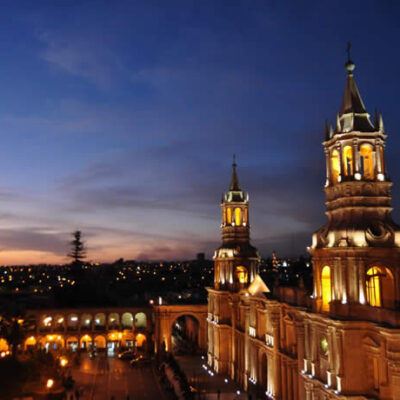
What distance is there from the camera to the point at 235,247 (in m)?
54.2

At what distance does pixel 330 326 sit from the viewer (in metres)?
27.6

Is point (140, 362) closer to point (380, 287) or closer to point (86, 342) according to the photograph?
point (86, 342)

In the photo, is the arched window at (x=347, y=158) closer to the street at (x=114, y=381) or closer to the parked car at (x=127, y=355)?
the street at (x=114, y=381)

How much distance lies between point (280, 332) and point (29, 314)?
40857 millimetres

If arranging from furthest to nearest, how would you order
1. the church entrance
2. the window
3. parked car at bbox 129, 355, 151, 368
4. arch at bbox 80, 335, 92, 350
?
arch at bbox 80, 335, 92, 350 < the church entrance < parked car at bbox 129, 355, 151, 368 < the window

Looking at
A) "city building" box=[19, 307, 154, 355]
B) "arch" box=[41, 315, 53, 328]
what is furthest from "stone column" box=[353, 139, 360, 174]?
"arch" box=[41, 315, 53, 328]

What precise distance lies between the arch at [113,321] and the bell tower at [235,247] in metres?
21.6

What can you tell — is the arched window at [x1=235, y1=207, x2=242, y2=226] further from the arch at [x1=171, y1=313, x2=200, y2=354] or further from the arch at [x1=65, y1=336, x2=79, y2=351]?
the arch at [x1=65, y1=336, x2=79, y2=351]

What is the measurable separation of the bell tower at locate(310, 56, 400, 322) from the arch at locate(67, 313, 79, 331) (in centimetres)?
4723

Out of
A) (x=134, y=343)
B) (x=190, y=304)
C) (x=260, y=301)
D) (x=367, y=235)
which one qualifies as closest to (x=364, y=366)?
(x=367, y=235)

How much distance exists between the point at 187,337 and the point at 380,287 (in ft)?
176

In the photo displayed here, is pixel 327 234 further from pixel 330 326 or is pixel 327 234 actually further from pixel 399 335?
pixel 399 335

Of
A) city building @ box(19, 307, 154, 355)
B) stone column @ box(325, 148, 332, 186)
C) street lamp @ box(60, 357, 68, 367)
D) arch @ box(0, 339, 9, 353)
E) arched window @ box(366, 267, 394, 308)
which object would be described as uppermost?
stone column @ box(325, 148, 332, 186)

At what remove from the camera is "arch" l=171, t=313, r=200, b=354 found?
65625mm
